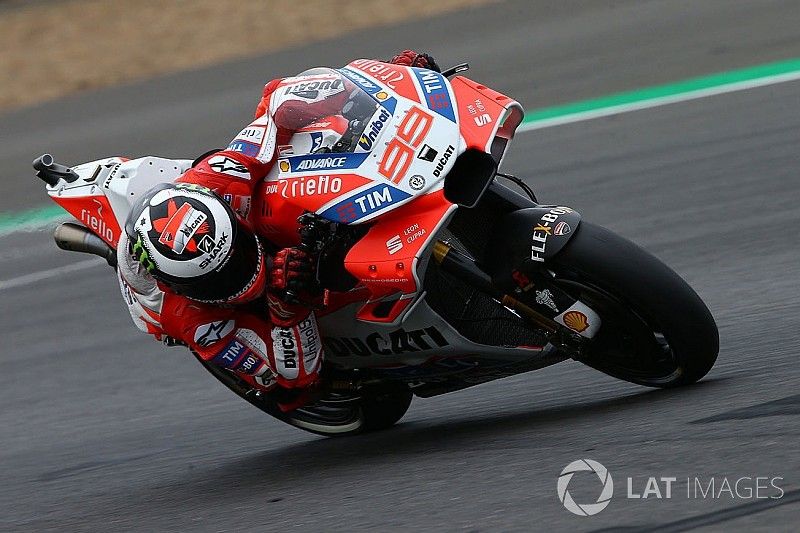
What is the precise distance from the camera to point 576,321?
13.9ft

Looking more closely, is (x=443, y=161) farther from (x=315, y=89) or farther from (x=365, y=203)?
(x=315, y=89)

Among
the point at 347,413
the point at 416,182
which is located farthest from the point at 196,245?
the point at 347,413

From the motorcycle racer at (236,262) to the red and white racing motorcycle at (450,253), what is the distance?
0.06 metres

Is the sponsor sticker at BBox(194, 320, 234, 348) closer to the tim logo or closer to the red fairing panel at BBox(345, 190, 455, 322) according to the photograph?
the red fairing panel at BBox(345, 190, 455, 322)

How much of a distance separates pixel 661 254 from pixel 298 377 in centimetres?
268

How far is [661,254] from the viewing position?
6.63 meters

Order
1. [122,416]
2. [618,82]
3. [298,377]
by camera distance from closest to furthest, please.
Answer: [298,377], [122,416], [618,82]

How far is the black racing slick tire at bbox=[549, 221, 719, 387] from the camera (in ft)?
13.4

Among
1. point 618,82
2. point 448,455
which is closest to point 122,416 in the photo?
point 448,455

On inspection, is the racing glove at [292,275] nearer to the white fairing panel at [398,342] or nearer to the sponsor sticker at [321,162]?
the sponsor sticker at [321,162]

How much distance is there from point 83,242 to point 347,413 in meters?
1.28

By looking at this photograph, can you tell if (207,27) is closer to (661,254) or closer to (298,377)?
(661,254)

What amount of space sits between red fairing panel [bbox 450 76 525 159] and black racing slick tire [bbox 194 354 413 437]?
54.0 inches

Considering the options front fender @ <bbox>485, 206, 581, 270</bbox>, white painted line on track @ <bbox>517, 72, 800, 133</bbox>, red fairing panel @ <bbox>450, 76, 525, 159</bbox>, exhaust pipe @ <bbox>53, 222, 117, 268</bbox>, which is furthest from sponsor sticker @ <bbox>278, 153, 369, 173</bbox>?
white painted line on track @ <bbox>517, 72, 800, 133</bbox>
